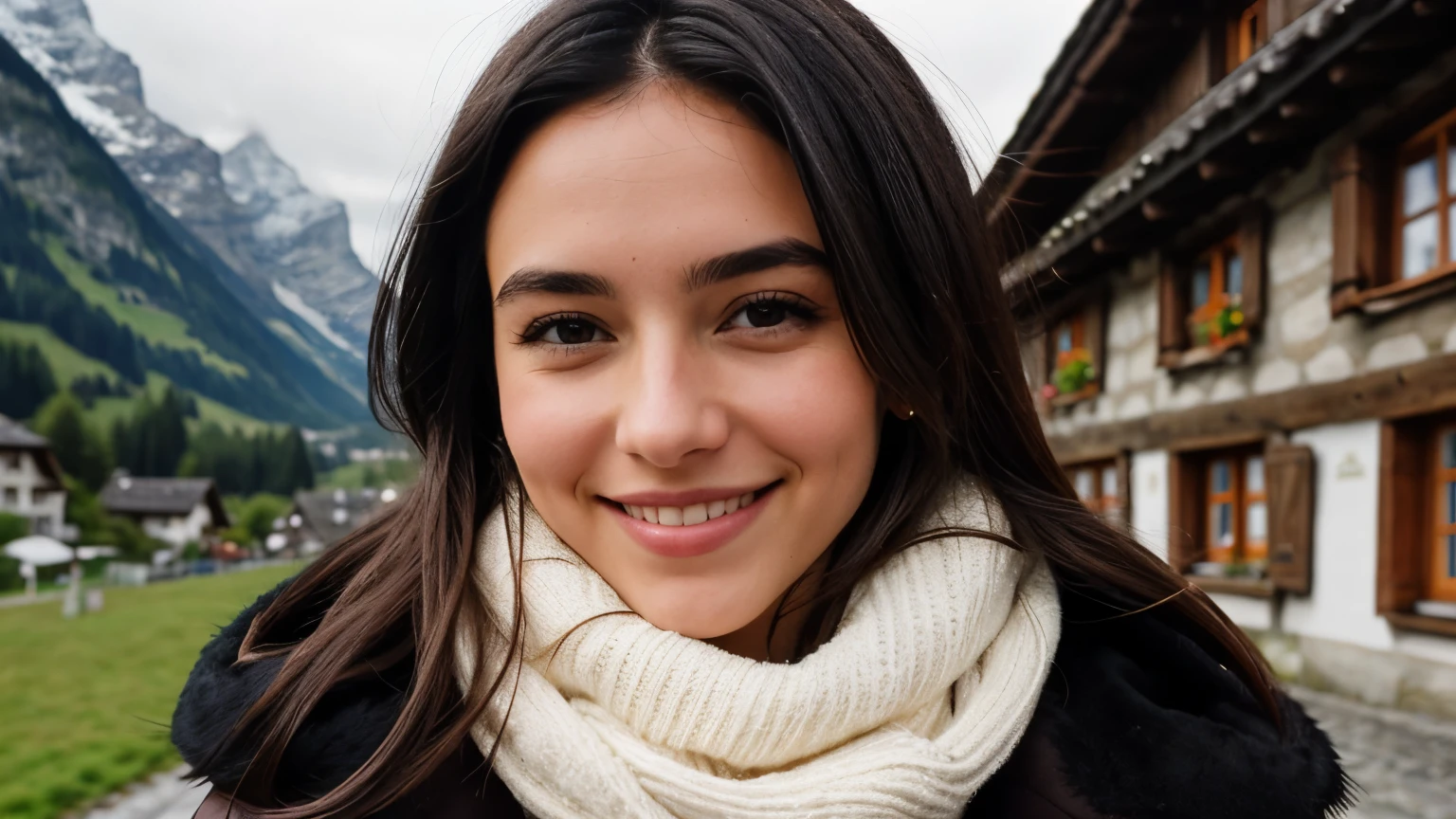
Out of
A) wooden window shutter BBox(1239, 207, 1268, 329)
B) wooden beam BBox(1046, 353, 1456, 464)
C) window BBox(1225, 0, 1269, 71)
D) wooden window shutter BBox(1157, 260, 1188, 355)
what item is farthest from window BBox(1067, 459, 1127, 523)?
window BBox(1225, 0, 1269, 71)

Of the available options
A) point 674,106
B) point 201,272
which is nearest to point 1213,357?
point 674,106

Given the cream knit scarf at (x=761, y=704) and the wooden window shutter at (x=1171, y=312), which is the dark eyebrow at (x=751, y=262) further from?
the wooden window shutter at (x=1171, y=312)

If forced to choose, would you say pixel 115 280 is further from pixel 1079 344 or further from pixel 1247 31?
pixel 1247 31

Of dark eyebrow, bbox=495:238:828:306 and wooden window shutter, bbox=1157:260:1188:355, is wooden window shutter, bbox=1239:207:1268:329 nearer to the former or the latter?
wooden window shutter, bbox=1157:260:1188:355

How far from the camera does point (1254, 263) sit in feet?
20.7

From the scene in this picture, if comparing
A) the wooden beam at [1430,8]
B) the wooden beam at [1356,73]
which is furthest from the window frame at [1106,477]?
the wooden beam at [1430,8]

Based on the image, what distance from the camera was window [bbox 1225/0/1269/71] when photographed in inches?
251

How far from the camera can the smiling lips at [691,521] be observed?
1.02 meters

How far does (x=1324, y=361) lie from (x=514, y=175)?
6208 millimetres

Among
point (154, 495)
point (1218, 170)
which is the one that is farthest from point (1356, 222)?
point (154, 495)

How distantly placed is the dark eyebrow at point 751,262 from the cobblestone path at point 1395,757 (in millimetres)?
3704

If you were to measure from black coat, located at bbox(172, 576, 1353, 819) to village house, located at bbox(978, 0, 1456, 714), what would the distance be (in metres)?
2.41

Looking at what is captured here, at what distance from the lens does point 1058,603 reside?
1.22 m

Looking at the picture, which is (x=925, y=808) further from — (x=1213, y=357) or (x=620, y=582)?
(x=1213, y=357)
